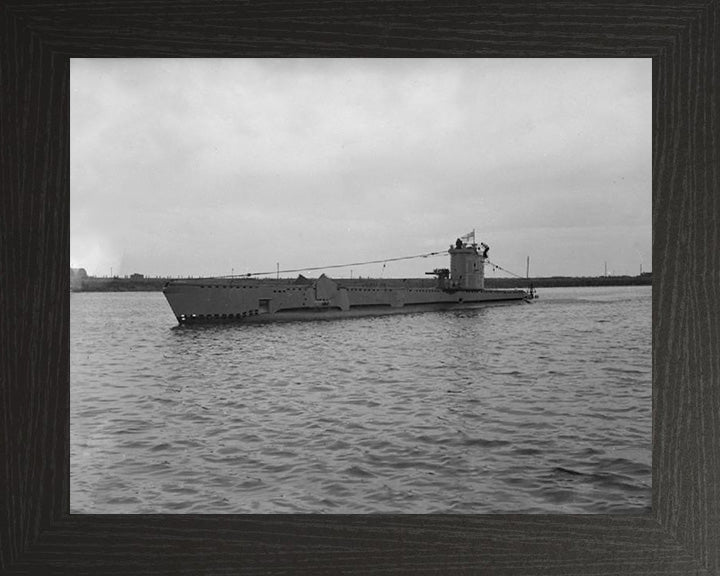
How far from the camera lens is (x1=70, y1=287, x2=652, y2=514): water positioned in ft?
5.64

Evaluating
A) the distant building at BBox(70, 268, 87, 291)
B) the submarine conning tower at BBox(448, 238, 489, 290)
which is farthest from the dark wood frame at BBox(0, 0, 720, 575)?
the submarine conning tower at BBox(448, 238, 489, 290)

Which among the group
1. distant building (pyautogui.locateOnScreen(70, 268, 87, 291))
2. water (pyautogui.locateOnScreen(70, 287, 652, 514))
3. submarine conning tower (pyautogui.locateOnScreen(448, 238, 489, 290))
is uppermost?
submarine conning tower (pyautogui.locateOnScreen(448, 238, 489, 290))

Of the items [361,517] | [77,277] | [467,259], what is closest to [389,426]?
[467,259]

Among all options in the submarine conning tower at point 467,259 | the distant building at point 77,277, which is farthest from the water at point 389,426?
the submarine conning tower at point 467,259

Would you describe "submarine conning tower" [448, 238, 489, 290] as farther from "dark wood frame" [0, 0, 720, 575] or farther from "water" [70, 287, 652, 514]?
"dark wood frame" [0, 0, 720, 575]

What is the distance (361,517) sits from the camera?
1.15m

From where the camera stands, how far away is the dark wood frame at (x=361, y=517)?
1.14 m

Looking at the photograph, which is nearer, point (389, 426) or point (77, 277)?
point (77, 277)

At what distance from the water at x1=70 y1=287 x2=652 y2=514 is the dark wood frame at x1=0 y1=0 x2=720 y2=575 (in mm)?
72

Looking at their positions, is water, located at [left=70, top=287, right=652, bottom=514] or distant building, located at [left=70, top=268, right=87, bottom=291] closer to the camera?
distant building, located at [left=70, top=268, right=87, bottom=291]

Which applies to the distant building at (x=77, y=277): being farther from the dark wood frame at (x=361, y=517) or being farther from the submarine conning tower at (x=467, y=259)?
the submarine conning tower at (x=467, y=259)

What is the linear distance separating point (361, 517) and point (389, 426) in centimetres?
144

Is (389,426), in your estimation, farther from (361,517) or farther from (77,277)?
(77,277)

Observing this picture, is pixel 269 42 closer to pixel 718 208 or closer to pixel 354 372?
pixel 718 208
